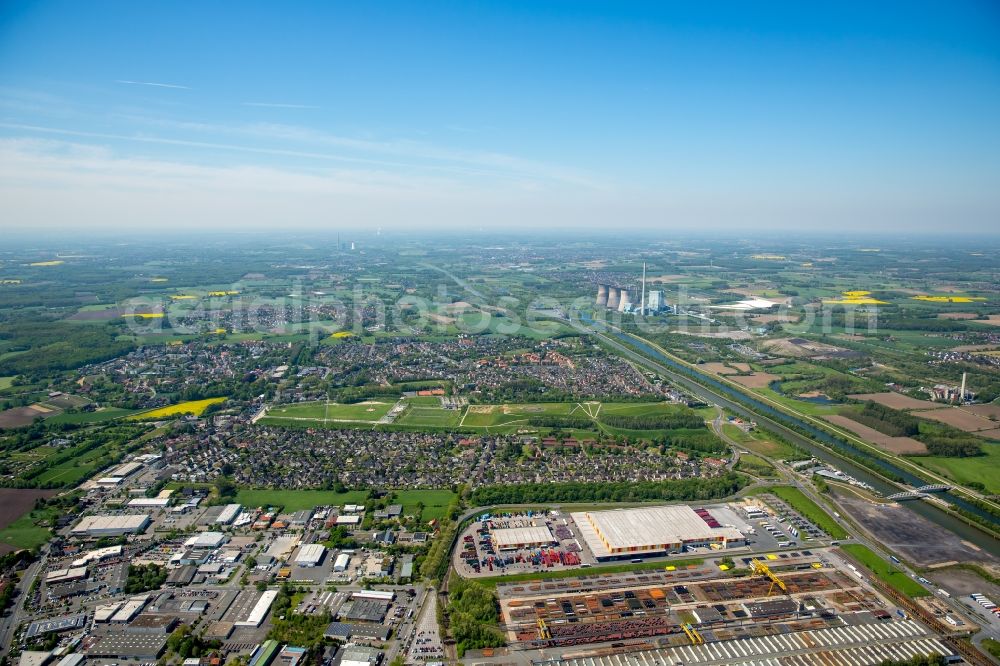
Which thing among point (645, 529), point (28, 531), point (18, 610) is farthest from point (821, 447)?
point (28, 531)

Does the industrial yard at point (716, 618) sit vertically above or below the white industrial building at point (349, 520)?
below

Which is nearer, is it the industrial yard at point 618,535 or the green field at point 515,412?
the industrial yard at point 618,535

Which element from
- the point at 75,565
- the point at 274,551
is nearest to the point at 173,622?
the point at 274,551

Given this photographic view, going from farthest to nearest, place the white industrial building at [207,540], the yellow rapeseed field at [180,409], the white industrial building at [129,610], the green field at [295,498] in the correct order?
1. the yellow rapeseed field at [180,409]
2. the green field at [295,498]
3. the white industrial building at [207,540]
4. the white industrial building at [129,610]

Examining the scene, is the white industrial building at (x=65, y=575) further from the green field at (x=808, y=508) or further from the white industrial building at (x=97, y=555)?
the green field at (x=808, y=508)

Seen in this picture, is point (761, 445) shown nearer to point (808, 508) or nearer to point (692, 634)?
point (808, 508)

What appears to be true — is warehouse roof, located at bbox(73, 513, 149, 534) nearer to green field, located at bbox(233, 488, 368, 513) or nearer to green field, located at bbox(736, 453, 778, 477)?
green field, located at bbox(233, 488, 368, 513)

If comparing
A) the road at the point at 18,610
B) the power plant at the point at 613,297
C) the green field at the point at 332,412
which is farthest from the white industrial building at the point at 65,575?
the power plant at the point at 613,297
